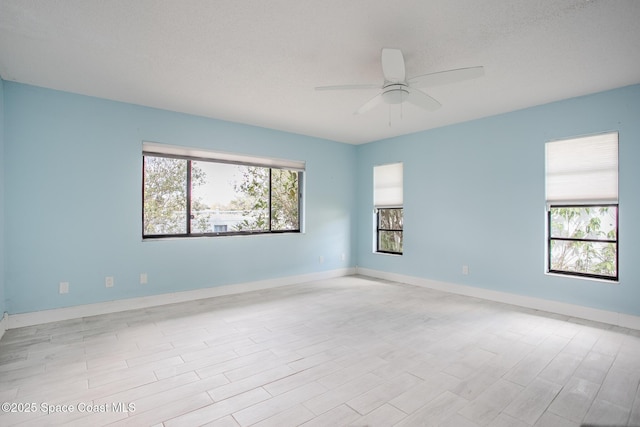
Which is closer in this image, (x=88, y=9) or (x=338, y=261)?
(x=88, y=9)

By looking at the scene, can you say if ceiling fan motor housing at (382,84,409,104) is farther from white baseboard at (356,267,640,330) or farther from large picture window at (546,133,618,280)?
white baseboard at (356,267,640,330)

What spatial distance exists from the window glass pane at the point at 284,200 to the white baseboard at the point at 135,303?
3.08ft

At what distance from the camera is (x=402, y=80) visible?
2.72 meters

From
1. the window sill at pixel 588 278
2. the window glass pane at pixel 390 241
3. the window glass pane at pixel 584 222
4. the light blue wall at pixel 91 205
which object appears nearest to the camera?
the light blue wall at pixel 91 205

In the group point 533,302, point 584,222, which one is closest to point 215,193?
point 533,302

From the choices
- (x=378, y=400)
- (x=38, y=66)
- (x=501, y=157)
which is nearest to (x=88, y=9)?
(x=38, y=66)

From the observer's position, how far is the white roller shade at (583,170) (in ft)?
11.9

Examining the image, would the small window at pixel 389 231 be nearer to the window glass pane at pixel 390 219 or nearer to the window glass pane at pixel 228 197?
the window glass pane at pixel 390 219

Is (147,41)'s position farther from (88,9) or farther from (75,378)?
(75,378)

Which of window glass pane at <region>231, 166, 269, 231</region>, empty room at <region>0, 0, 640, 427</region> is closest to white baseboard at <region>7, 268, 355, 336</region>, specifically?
empty room at <region>0, 0, 640, 427</region>

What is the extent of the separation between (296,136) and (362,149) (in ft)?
4.96

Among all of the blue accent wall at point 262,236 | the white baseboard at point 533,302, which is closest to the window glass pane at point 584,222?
the blue accent wall at point 262,236

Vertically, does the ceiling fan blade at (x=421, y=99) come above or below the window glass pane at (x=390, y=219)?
above

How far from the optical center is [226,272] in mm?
4848
